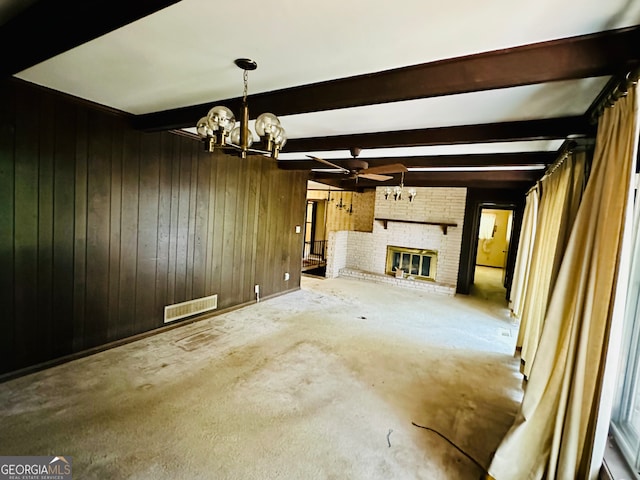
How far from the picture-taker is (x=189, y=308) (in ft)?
13.2

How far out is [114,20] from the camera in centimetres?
127

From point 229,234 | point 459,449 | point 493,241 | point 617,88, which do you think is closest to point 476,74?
point 617,88

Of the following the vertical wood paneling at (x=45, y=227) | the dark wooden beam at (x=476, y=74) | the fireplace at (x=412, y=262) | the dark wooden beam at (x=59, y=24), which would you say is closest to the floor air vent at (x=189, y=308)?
the vertical wood paneling at (x=45, y=227)

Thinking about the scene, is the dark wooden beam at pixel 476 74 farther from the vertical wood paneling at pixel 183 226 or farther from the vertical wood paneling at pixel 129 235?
the vertical wood paneling at pixel 183 226

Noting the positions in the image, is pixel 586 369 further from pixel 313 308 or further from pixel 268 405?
pixel 313 308

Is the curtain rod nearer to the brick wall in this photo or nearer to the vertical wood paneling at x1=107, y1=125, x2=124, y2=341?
the vertical wood paneling at x1=107, y1=125, x2=124, y2=341

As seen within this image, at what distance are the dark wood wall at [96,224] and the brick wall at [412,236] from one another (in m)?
4.04

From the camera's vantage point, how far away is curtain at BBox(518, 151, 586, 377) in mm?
2096

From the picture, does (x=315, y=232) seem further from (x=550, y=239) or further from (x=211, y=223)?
(x=550, y=239)

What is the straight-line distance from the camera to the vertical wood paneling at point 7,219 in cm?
240

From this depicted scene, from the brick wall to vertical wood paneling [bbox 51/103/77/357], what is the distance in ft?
18.0

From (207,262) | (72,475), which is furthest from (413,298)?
(72,475)

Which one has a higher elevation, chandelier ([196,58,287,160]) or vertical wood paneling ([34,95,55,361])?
chandelier ([196,58,287,160])

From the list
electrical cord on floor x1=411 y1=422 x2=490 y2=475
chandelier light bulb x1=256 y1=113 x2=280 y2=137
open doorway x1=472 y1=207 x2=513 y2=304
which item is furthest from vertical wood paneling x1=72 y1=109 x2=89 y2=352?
open doorway x1=472 y1=207 x2=513 y2=304
